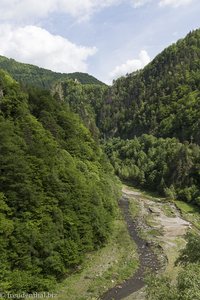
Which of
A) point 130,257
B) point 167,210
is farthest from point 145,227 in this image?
point 130,257

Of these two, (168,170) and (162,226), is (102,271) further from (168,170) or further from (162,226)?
(168,170)

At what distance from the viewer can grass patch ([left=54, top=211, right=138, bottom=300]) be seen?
61.3 meters

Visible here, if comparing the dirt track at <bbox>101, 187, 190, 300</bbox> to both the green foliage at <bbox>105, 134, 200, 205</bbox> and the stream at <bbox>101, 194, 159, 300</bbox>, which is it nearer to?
the stream at <bbox>101, 194, 159, 300</bbox>

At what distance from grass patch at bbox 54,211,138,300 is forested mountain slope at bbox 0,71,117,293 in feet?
6.53

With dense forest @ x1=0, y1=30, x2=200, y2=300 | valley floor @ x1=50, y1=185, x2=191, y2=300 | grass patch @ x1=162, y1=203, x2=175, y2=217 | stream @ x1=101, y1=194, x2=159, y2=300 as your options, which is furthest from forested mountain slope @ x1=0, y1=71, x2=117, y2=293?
grass patch @ x1=162, y1=203, x2=175, y2=217

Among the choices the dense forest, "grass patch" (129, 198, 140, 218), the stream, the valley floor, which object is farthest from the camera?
"grass patch" (129, 198, 140, 218)

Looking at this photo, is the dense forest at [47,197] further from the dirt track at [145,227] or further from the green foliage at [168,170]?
the green foliage at [168,170]

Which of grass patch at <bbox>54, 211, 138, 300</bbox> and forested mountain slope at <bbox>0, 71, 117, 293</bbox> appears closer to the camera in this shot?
forested mountain slope at <bbox>0, 71, 117, 293</bbox>

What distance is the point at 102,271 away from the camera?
6925cm

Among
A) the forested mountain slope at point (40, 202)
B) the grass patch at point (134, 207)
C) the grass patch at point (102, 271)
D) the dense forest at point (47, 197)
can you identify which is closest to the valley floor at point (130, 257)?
the grass patch at point (102, 271)

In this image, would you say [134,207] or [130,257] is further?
[134,207]

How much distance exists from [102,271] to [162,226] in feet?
129

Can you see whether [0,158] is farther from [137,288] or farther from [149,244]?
[149,244]

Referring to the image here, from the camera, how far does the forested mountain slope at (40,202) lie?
59.3m
